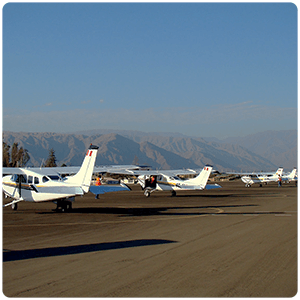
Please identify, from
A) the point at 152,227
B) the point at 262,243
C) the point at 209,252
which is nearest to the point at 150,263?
the point at 209,252

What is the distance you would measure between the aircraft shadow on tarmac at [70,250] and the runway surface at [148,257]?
1.0 inches

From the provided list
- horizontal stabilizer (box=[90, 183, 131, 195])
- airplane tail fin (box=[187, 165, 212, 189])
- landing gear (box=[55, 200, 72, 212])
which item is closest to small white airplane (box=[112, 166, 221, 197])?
airplane tail fin (box=[187, 165, 212, 189])

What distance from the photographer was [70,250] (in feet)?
36.6

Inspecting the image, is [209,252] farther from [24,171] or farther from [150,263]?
[24,171]

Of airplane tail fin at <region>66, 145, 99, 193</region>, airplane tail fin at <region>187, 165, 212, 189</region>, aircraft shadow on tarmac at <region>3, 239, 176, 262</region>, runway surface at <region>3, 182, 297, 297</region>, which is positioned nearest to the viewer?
runway surface at <region>3, 182, 297, 297</region>

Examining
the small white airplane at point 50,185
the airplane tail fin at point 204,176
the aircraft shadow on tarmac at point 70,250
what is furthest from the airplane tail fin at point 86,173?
the airplane tail fin at point 204,176

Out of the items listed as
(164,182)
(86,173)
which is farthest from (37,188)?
(164,182)

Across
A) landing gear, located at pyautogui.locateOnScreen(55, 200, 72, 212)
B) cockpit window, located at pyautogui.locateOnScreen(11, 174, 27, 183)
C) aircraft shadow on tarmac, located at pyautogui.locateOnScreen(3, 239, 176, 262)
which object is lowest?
landing gear, located at pyautogui.locateOnScreen(55, 200, 72, 212)

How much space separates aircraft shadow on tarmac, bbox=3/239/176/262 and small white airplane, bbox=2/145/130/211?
21.8 ft

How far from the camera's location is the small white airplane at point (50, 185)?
18.8 metres

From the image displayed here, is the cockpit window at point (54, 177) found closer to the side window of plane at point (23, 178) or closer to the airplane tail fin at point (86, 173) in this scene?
the airplane tail fin at point (86, 173)

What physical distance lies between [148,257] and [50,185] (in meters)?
10.4

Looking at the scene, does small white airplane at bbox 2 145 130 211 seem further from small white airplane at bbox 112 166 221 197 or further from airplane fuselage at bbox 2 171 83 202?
small white airplane at bbox 112 166 221 197

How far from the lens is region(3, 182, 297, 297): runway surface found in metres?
7.64
